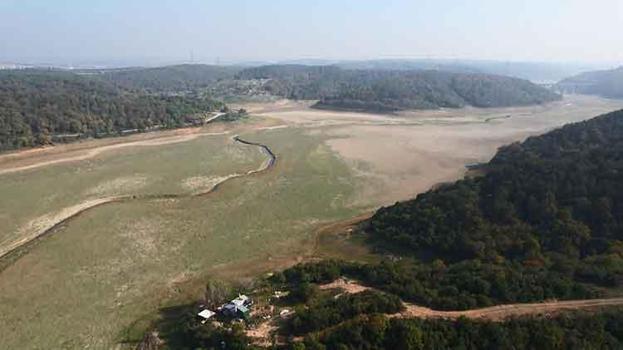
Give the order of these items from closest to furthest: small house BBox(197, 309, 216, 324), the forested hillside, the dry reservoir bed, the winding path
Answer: small house BBox(197, 309, 216, 324)
the forested hillside
the dry reservoir bed
the winding path

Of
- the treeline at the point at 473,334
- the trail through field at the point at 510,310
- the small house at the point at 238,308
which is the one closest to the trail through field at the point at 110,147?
the small house at the point at 238,308

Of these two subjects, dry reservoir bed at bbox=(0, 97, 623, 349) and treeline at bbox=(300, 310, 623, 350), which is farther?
dry reservoir bed at bbox=(0, 97, 623, 349)

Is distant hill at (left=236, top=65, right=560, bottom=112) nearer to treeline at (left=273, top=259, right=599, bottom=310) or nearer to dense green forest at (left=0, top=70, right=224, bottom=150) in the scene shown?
dense green forest at (left=0, top=70, right=224, bottom=150)

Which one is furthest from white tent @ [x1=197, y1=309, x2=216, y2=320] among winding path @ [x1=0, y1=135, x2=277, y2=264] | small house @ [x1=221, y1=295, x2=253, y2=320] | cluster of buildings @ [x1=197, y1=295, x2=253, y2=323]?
winding path @ [x1=0, y1=135, x2=277, y2=264]

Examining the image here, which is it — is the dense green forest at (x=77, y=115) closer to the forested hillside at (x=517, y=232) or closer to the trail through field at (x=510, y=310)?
the forested hillside at (x=517, y=232)

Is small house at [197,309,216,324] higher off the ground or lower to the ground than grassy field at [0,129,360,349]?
higher

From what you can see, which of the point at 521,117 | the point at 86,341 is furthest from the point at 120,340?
the point at 521,117

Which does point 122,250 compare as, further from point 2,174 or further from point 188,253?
point 2,174
